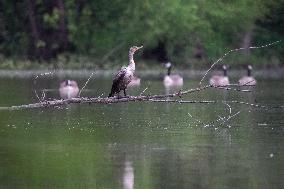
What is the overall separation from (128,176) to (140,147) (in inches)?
134

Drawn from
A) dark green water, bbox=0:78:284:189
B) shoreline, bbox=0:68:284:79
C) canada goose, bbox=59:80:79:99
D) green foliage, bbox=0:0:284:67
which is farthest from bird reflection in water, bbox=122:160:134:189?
green foliage, bbox=0:0:284:67

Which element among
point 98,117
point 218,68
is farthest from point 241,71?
point 98,117

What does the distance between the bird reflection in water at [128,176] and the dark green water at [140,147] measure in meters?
0.01

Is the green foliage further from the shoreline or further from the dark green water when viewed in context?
the dark green water

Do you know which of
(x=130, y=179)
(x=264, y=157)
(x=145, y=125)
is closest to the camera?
(x=130, y=179)

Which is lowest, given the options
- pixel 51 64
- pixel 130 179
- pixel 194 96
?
pixel 130 179

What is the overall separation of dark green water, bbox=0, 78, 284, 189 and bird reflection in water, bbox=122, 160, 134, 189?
13mm

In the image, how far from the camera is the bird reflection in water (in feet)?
48.2

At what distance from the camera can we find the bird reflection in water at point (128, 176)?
48.2 ft

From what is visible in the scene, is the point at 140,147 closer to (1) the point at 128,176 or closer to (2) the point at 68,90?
(1) the point at 128,176

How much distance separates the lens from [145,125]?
22891mm

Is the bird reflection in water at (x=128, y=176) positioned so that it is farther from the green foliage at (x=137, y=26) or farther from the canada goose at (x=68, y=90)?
the green foliage at (x=137, y=26)

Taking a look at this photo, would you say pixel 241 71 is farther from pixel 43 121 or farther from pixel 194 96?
pixel 43 121

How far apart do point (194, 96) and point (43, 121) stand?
917 centimetres
